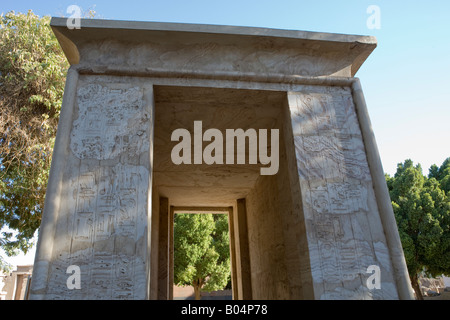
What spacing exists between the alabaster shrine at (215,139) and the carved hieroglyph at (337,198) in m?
0.02

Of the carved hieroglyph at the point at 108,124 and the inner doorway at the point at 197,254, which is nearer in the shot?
the carved hieroglyph at the point at 108,124

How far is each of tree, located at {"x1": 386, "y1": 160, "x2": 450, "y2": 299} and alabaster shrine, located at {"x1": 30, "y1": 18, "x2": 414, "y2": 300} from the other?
12214 millimetres

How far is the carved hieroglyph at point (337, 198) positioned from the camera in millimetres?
3779

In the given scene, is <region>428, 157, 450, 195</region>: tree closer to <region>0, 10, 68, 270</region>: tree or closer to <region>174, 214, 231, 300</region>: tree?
<region>174, 214, 231, 300</region>: tree

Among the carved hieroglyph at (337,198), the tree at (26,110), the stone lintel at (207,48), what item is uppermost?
the tree at (26,110)

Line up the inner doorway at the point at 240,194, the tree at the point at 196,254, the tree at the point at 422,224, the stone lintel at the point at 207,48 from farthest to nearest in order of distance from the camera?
the tree at the point at 196,254, the tree at the point at 422,224, the inner doorway at the point at 240,194, the stone lintel at the point at 207,48

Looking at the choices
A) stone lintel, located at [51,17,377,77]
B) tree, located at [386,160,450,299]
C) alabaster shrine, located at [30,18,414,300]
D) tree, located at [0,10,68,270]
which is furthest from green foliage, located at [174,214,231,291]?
stone lintel, located at [51,17,377,77]

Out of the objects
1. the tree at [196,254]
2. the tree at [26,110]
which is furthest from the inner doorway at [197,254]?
the tree at [26,110]

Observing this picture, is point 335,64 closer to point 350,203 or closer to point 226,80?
point 226,80

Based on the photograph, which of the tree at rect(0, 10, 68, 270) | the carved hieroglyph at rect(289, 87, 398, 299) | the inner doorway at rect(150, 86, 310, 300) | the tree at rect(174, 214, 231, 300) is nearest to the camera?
the carved hieroglyph at rect(289, 87, 398, 299)

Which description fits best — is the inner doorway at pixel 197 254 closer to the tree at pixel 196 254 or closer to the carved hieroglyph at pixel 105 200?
the tree at pixel 196 254

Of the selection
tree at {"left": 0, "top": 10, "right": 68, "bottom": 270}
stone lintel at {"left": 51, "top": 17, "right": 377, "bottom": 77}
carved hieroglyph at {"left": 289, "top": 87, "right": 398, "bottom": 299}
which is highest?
tree at {"left": 0, "top": 10, "right": 68, "bottom": 270}

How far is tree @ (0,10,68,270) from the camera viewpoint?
30.2ft

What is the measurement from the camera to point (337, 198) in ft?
13.7
